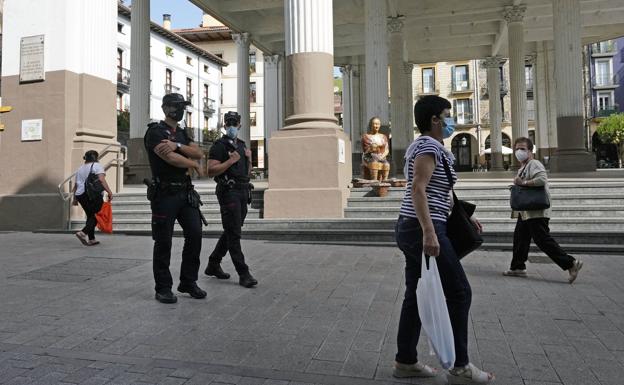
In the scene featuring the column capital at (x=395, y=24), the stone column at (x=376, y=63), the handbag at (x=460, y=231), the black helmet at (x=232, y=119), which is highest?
the column capital at (x=395, y=24)

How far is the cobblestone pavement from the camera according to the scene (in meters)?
2.89

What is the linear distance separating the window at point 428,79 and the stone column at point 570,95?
3646 centimetres

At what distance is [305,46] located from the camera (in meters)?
8.74

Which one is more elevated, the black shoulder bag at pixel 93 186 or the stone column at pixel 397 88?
the stone column at pixel 397 88

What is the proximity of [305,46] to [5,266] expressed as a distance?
5822 mm

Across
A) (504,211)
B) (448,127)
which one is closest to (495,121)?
(504,211)

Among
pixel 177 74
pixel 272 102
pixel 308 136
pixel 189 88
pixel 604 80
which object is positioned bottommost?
pixel 308 136

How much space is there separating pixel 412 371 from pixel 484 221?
558cm

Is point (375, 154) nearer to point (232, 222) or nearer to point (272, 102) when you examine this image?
point (232, 222)

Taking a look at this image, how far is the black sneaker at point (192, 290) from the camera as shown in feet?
15.0

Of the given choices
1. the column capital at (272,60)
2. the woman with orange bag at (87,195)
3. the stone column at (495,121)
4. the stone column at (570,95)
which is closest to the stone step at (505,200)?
the woman with orange bag at (87,195)

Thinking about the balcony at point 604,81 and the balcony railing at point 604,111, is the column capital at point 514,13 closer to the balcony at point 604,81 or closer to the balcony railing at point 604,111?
the balcony railing at point 604,111

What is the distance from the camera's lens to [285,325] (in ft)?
12.3

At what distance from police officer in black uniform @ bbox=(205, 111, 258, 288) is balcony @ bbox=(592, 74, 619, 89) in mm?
59474
